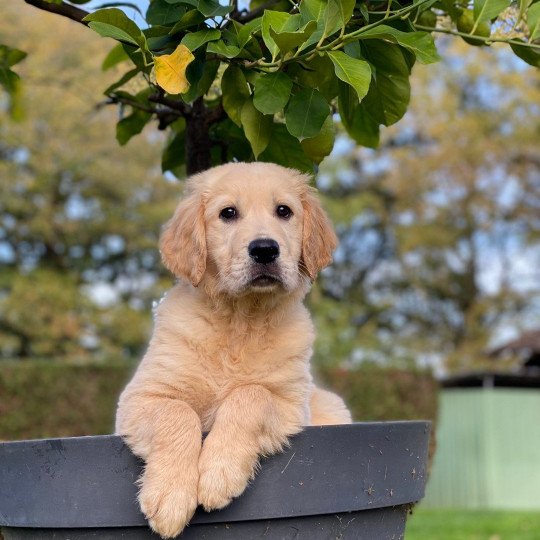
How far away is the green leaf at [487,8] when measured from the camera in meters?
2.24

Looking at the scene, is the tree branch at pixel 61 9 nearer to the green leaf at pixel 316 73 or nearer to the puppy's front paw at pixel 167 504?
the green leaf at pixel 316 73

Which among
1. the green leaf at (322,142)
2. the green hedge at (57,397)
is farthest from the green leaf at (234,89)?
the green hedge at (57,397)

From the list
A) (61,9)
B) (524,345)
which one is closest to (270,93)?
(61,9)

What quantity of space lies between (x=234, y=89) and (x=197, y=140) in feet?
1.65

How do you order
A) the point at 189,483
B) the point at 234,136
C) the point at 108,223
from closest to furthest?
the point at 189,483 < the point at 234,136 < the point at 108,223

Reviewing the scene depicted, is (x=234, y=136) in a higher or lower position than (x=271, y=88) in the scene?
lower

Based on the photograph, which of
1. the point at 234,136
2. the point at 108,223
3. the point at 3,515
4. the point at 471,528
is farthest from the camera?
the point at 108,223

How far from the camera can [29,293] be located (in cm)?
2058

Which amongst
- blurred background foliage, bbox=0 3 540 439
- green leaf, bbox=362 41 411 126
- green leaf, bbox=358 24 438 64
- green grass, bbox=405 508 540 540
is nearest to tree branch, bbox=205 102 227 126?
green leaf, bbox=362 41 411 126

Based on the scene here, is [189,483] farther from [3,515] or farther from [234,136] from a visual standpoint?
[234,136]

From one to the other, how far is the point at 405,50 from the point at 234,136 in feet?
2.73

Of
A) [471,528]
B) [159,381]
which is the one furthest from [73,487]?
[471,528]

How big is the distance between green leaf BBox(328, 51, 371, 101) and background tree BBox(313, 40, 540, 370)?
18.3 m

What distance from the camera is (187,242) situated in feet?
9.02
